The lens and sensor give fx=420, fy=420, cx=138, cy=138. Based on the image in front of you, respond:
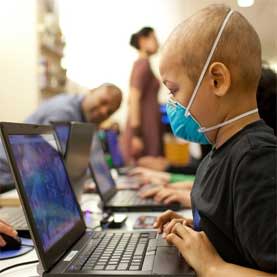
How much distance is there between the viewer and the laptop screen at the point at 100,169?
1606mm

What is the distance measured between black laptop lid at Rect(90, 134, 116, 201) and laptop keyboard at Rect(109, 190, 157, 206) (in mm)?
29

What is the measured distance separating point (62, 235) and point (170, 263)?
24 centimetres

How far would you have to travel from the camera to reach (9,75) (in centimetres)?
282

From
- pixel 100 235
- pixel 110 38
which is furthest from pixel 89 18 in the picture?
pixel 100 235

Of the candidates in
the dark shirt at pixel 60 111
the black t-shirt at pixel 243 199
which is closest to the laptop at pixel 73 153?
the black t-shirt at pixel 243 199

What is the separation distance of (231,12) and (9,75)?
234 cm

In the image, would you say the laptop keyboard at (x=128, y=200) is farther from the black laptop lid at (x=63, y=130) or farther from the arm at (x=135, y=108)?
the arm at (x=135, y=108)

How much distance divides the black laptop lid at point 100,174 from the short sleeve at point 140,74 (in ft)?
4.85

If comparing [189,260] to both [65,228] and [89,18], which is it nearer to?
[65,228]

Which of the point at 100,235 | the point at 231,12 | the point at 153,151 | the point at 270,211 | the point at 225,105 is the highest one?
the point at 231,12

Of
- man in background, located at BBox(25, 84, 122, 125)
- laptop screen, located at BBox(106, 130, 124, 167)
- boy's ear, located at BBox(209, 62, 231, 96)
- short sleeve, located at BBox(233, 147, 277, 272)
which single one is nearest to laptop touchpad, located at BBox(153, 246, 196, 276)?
short sleeve, located at BBox(233, 147, 277, 272)

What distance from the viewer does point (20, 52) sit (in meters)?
2.97

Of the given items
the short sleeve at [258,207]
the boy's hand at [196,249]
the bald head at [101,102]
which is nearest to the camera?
the short sleeve at [258,207]

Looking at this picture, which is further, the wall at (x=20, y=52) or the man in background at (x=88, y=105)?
the wall at (x=20, y=52)
